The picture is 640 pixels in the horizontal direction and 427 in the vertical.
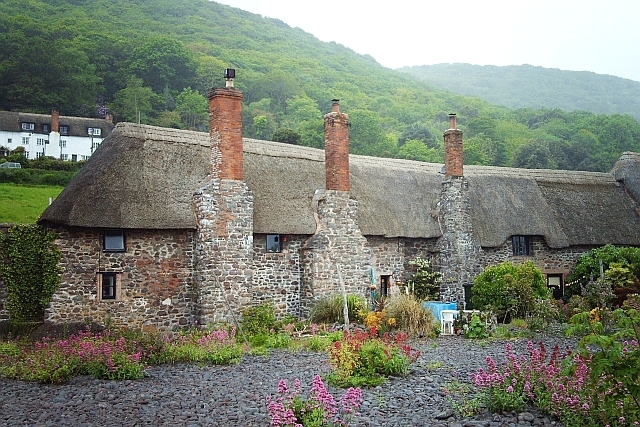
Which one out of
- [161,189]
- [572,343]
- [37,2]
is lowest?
[572,343]

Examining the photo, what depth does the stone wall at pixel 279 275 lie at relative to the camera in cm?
2011

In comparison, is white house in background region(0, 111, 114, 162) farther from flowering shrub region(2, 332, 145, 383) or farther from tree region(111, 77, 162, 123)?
flowering shrub region(2, 332, 145, 383)

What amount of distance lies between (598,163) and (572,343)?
49711 mm

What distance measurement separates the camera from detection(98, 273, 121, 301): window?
59.0 ft

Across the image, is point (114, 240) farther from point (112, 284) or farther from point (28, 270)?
point (28, 270)

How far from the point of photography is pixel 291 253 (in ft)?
68.8

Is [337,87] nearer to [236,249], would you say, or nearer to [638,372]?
[236,249]

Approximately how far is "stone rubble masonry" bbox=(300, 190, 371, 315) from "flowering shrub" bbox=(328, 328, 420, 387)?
27.7 ft

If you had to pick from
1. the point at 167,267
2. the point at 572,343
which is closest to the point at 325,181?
Result: the point at 167,267

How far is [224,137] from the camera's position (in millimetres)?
19141

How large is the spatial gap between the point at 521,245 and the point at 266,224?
41.4ft

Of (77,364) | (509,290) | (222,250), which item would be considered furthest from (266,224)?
(77,364)

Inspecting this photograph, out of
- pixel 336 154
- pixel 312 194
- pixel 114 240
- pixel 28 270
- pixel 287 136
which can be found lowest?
pixel 28 270

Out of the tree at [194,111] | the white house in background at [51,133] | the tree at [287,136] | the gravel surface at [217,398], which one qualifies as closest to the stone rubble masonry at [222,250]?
the gravel surface at [217,398]
